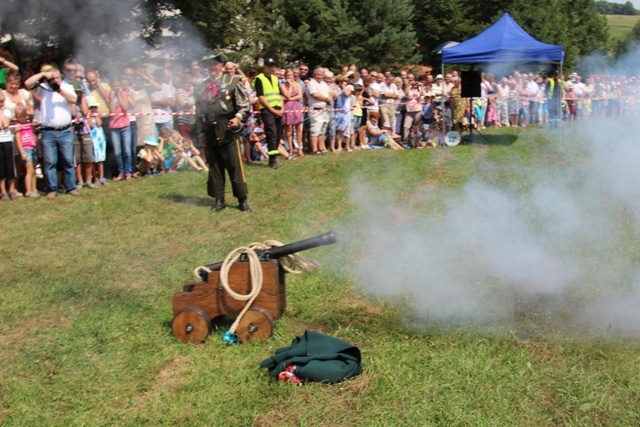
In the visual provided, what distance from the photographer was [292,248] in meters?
5.57

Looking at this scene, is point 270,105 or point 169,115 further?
point 169,115

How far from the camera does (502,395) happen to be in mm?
4367

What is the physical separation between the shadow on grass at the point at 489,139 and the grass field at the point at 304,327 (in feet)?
20.5

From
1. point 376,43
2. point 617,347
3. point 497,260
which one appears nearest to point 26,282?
point 497,260

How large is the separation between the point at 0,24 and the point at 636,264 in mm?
8026

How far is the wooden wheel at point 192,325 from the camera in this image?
17.6 ft

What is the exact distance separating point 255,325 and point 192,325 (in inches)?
19.9

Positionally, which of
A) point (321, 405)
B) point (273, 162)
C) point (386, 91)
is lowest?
point (321, 405)

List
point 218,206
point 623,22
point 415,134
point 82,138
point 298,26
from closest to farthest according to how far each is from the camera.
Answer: point 623,22, point 218,206, point 82,138, point 415,134, point 298,26

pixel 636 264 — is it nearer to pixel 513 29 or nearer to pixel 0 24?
pixel 0 24

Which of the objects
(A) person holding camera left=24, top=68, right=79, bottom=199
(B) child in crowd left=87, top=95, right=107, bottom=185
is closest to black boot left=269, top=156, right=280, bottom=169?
(B) child in crowd left=87, top=95, right=107, bottom=185

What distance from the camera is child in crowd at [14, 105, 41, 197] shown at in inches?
418

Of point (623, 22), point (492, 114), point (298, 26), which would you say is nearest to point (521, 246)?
point (623, 22)

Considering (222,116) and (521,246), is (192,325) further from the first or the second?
(222,116)
